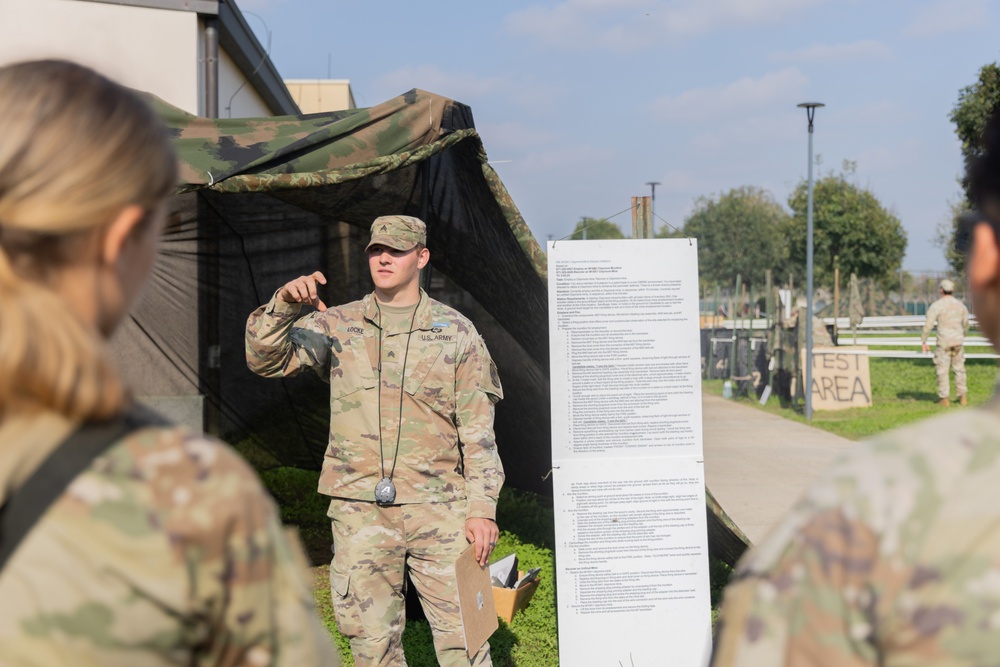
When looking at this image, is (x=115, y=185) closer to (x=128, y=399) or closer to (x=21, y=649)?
(x=128, y=399)

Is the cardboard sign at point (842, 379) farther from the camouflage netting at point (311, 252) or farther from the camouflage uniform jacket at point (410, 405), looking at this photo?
the camouflage uniform jacket at point (410, 405)

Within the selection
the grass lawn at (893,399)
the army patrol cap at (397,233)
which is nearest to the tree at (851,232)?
the grass lawn at (893,399)

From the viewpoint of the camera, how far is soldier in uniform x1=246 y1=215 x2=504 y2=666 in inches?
165

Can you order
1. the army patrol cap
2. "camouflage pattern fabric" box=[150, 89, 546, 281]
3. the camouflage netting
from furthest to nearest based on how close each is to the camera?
the camouflage netting → "camouflage pattern fabric" box=[150, 89, 546, 281] → the army patrol cap

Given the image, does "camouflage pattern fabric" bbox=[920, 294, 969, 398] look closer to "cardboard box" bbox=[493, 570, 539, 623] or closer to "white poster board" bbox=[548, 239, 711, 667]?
"cardboard box" bbox=[493, 570, 539, 623]

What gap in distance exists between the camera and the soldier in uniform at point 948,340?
15.6m

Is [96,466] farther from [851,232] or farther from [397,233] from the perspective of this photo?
[851,232]

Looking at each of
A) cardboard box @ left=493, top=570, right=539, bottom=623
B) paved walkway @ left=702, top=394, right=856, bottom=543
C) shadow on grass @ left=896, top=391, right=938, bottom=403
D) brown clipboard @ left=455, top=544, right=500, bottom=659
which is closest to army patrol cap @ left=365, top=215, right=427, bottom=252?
brown clipboard @ left=455, top=544, right=500, bottom=659

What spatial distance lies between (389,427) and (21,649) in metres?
3.17

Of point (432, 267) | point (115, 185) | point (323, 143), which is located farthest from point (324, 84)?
point (115, 185)

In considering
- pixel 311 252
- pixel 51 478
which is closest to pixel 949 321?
pixel 311 252

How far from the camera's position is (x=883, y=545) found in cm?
121

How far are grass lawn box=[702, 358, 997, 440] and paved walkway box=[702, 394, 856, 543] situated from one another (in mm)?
516

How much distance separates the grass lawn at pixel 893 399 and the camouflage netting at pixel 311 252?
680cm
